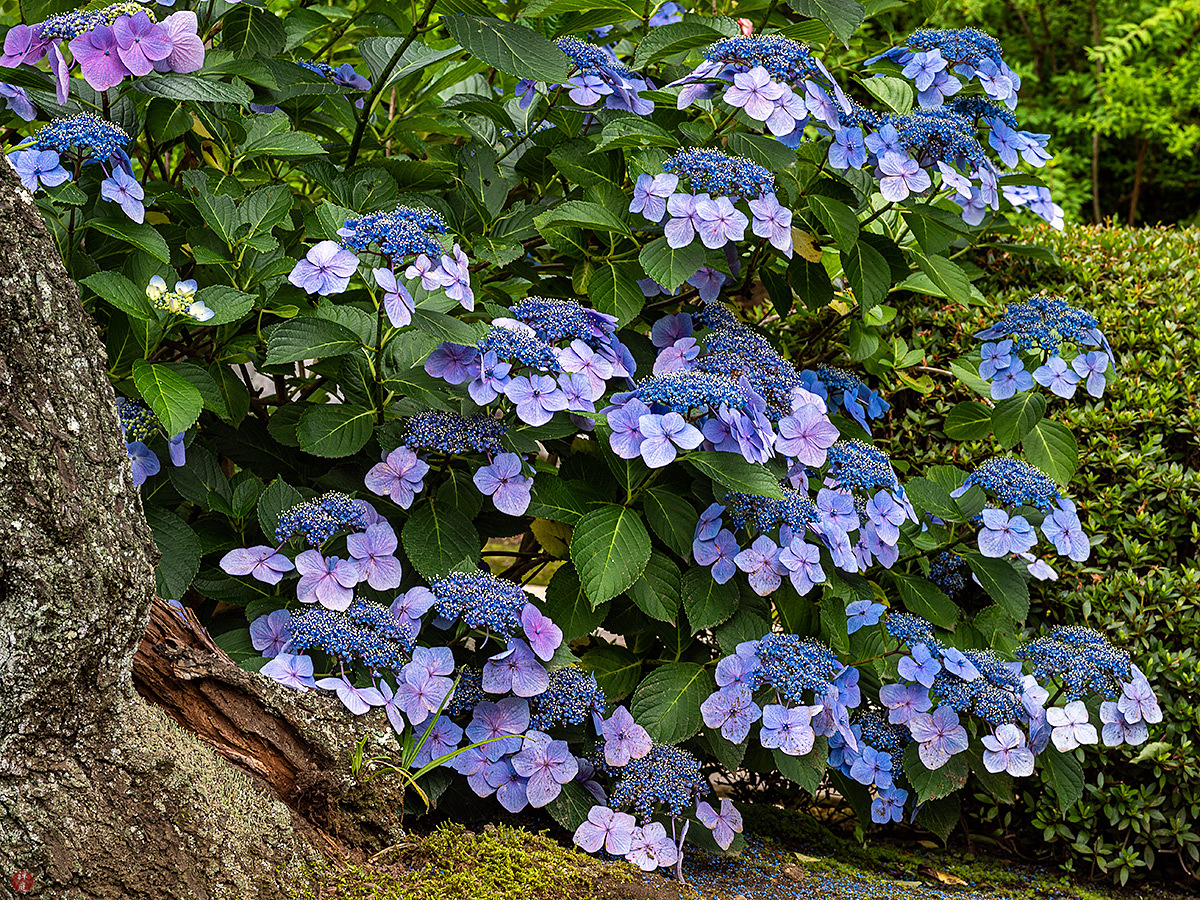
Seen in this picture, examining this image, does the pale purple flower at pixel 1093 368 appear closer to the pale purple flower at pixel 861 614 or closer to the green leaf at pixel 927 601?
the green leaf at pixel 927 601

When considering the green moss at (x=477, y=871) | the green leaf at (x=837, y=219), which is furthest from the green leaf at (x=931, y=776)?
the green leaf at (x=837, y=219)

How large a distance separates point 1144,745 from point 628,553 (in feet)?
4.85

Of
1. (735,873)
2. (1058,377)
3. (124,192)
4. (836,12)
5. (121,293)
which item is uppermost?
(836,12)

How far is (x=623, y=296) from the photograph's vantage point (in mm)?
2104

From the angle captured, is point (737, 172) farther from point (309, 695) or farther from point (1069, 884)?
point (1069, 884)

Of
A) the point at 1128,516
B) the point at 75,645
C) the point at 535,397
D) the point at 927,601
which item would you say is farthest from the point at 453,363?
the point at 1128,516

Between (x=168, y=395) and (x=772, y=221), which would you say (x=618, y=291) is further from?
(x=168, y=395)

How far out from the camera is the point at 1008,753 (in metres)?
2.07

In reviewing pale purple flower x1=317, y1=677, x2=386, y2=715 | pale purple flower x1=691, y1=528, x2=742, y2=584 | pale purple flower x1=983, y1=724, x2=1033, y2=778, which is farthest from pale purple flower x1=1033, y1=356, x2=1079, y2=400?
pale purple flower x1=317, y1=677, x2=386, y2=715

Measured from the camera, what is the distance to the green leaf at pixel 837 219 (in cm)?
210

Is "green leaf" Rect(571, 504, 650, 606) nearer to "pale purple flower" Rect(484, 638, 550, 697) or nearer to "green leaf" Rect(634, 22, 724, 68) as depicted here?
"pale purple flower" Rect(484, 638, 550, 697)

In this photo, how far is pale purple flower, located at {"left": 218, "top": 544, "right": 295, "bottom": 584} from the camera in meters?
1.84

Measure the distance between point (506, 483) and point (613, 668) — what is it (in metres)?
0.49

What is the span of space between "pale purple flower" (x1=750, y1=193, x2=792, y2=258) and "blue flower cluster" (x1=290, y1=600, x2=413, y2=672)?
98cm
